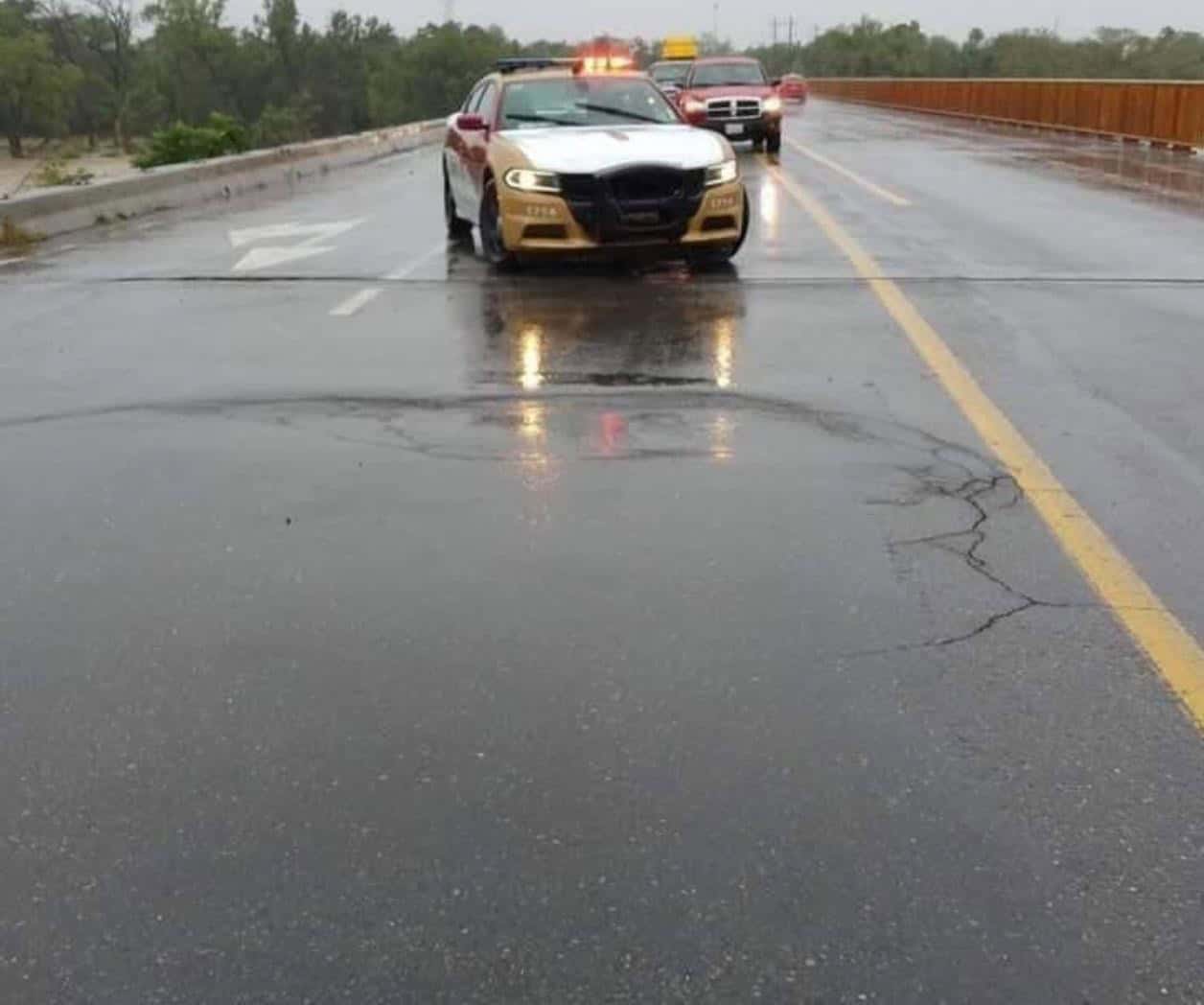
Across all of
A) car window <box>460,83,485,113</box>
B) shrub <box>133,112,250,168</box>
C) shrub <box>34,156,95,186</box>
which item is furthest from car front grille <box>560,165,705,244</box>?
shrub <box>133,112,250,168</box>

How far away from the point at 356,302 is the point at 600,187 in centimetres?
208

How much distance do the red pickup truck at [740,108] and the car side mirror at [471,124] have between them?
1528 cm

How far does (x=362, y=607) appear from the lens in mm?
4559

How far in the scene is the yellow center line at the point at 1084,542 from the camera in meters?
4.07

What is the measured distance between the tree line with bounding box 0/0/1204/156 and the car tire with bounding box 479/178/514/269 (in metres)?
73.4

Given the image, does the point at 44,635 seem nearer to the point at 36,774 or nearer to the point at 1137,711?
the point at 36,774

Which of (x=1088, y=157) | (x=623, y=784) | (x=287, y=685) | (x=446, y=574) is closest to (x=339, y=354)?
(x=446, y=574)

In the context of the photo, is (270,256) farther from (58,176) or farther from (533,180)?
(58,176)

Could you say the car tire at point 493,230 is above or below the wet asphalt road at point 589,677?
above

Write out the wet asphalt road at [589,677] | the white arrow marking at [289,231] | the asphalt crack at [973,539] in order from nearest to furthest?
1. the wet asphalt road at [589,677]
2. the asphalt crack at [973,539]
3. the white arrow marking at [289,231]

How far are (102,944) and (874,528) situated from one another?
10.4 feet

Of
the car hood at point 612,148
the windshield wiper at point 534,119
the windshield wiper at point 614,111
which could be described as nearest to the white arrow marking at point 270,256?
the windshield wiper at point 534,119

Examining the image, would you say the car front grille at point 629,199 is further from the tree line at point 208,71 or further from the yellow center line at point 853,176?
the tree line at point 208,71

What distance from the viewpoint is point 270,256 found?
13078mm
